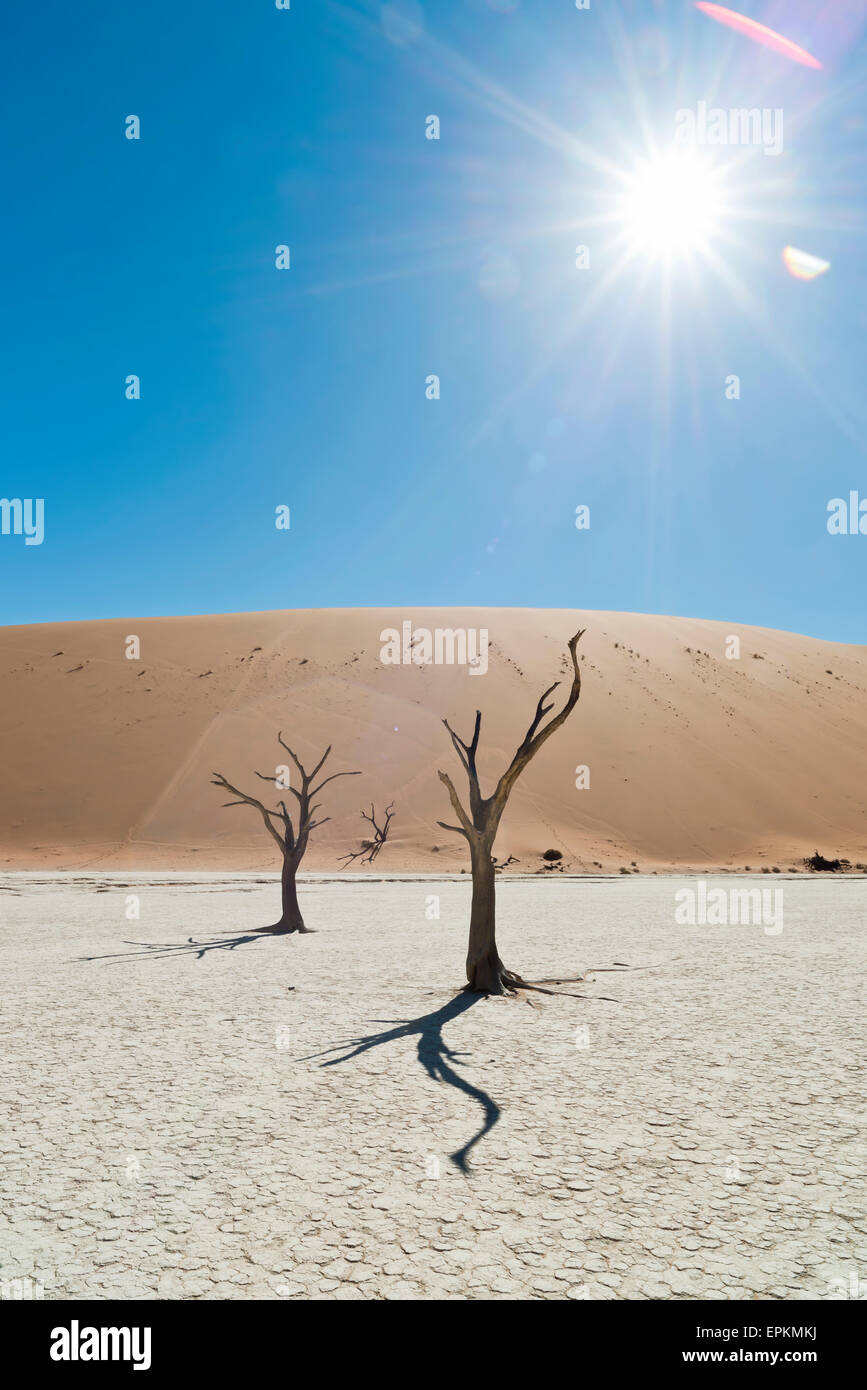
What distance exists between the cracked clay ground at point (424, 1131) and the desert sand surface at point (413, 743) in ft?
84.1

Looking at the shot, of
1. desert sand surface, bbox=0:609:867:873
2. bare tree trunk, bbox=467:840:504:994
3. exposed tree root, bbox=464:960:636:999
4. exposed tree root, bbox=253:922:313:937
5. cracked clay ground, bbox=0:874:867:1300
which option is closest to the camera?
cracked clay ground, bbox=0:874:867:1300

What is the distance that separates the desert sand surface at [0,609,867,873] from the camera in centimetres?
3941

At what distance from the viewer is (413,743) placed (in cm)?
4612

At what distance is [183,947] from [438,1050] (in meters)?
7.38

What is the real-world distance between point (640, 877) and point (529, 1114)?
27.1 m

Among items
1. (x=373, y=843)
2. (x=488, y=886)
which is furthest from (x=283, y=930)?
(x=373, y=843)

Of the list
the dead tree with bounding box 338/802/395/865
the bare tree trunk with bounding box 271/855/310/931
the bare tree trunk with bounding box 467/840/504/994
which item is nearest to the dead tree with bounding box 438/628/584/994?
the bare tree trunk with bounding box 467/840/504/994

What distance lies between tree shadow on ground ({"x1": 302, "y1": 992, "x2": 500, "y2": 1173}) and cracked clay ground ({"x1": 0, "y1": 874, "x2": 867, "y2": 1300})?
1.4 inches

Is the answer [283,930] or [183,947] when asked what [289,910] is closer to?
[283,930]

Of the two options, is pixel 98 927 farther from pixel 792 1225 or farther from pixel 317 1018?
pixel 792 1225

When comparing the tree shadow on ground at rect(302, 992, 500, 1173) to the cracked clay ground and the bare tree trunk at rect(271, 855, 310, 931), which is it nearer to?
the cracked clay ground

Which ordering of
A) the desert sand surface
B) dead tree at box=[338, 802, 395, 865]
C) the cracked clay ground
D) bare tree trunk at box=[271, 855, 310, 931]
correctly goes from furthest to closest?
the desert sand surface < dead tree at box=[338, 802, 395, 865] < bare tree trunk at box=[271, 855, 310, 931] < the cracked clay ground

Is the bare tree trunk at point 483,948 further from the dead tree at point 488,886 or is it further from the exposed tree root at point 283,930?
the exposed tree root at point 283,930
